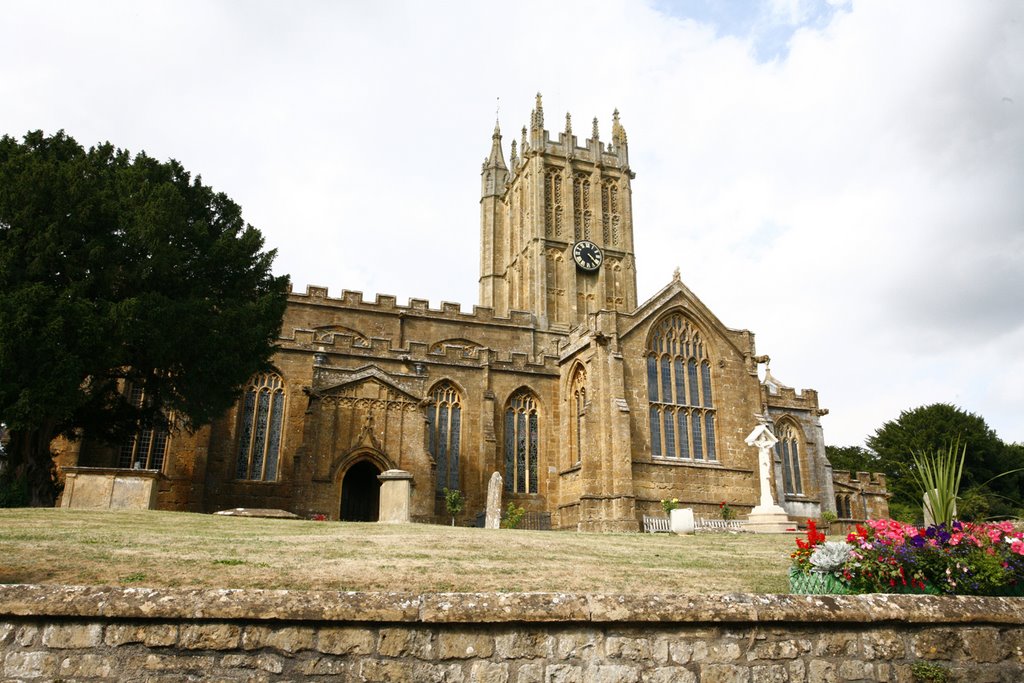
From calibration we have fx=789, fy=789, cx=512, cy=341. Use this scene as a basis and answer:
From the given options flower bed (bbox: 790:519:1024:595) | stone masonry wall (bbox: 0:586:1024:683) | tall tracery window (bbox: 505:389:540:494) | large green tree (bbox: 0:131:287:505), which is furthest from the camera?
tall tracery window (bbox: 505:389:540:494)

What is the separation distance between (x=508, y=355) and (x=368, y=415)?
29.2 feet

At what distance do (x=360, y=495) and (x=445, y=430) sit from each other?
4.51 metres

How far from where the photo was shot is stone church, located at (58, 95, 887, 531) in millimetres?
28609

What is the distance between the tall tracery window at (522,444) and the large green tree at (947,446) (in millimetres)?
30134

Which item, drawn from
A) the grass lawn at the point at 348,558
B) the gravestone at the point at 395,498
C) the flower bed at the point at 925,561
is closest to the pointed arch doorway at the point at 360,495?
the gravestone at the point at 395,498

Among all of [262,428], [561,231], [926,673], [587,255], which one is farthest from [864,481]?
[926,673]

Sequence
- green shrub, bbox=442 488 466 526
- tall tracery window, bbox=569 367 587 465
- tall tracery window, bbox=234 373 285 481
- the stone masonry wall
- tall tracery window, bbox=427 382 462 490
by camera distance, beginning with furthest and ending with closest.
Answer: tall tracery window, bbox=569 367 587 465
tall tracery window, bbox=427 382 462 490
green shrub, bbox=442 488 466 526
tall tracery window, bbox=234 373 285 481
the stone masonry wall

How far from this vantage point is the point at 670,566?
45.9 ft

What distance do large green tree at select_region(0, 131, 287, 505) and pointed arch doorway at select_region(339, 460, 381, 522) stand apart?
6.39m

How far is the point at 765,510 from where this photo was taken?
2594 cm

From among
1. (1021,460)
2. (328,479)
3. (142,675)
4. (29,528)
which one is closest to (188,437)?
(328,479)

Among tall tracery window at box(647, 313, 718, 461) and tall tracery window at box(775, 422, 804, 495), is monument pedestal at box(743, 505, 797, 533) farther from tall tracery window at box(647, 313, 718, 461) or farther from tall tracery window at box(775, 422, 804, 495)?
tall tracery window at box(775, 422, 804, 495)

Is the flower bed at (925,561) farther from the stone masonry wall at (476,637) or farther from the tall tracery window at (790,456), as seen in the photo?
the tall tracery window at (790,456)

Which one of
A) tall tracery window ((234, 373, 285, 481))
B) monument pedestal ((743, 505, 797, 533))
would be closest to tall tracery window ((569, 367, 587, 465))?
monument pedestal ((743, 505, 797, 533))
